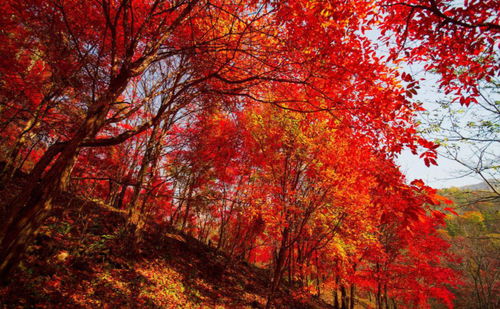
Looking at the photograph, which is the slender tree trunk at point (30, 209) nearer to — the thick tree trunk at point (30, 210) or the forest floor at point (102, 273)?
the thick tree trunk at point (30, 210)

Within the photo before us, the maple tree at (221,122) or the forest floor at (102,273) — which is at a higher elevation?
the maple tree at (221,122)

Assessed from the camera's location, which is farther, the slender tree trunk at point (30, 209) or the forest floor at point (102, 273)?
the forest floor at point (102, 273)

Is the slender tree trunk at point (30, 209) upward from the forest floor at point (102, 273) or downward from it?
upward

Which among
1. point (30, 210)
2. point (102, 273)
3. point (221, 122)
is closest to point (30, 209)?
point (30, 210)

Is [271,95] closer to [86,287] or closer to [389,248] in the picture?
[86,287]

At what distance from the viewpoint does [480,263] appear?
19.1m

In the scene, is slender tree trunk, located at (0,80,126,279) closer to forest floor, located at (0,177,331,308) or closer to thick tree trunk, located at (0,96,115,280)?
thick tree trunk, located at (0,96,115,280)

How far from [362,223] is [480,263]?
21.5 m

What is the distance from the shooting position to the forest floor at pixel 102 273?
390 cm

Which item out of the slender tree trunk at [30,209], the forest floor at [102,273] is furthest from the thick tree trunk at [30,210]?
the forest floor at [102,273]

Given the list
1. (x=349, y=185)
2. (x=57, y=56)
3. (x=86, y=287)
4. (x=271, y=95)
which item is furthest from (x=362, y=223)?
(x=57, y=56)

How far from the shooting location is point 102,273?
17.4 feet

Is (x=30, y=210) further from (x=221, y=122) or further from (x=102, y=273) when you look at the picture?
(x=221, y=122)

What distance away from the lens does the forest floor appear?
3896mm
